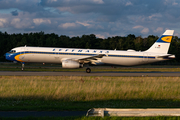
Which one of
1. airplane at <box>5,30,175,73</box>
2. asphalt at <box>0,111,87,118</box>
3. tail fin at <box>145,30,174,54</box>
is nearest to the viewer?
asphalt at <box>0,111,87,118</box>

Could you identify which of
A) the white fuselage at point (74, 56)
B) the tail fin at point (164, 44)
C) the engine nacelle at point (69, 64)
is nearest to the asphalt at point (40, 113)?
the engine nacelle at point (69, 64)

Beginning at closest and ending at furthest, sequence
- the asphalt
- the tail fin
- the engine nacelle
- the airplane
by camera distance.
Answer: the asphalt
the engine nacelle
the airplane
the tail fin

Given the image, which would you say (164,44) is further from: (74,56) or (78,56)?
(74,56)

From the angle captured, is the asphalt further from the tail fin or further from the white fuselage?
the tail fin

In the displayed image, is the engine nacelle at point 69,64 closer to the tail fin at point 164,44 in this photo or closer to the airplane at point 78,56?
the airplane at point 78,56

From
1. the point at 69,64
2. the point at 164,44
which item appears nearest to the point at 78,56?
the point at 69,64

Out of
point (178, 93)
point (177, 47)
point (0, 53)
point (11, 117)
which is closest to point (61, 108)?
point (11, 117)

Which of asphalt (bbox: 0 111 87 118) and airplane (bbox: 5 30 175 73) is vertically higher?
airplane (bbox: 5 30 175 73)

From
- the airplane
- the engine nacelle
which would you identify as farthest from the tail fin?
the engine nacelle

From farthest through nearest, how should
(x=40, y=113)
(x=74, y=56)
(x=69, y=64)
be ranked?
1. (x=74, y=56)
2. (x=69, y=64)
3. (x=40, y=113)

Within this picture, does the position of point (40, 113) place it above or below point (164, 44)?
below

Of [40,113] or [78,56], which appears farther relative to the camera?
[78,56]

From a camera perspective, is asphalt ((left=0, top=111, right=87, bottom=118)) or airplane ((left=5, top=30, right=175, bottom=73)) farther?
airplane ((left=5, top=30, right=175, bottom=73))

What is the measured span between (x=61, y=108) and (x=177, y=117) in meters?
5.29
